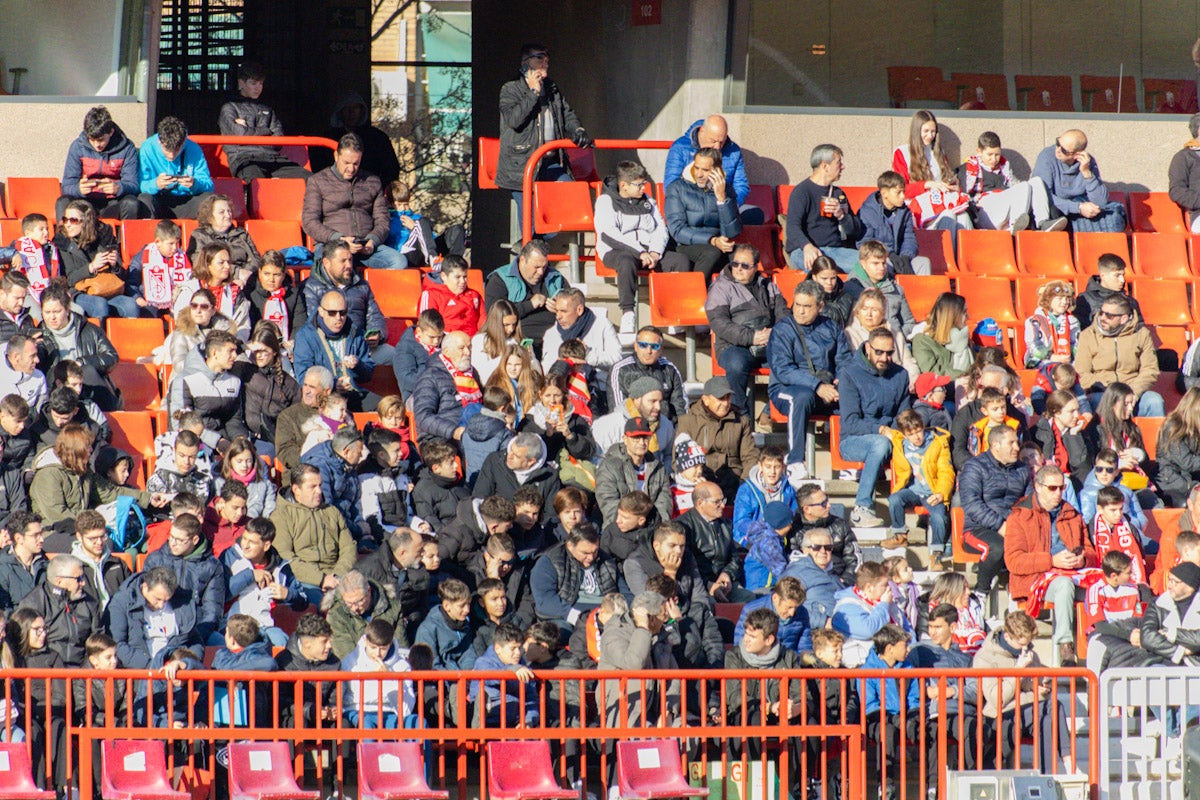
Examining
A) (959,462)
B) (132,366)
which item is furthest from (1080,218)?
(132,366)

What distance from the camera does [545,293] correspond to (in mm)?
11906

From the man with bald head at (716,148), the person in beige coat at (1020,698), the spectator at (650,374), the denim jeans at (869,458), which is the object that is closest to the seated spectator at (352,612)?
the spectator at (650,374)

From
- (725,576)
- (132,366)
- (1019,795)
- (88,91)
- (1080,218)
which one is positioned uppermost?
(88,91)

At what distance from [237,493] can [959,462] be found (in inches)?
158

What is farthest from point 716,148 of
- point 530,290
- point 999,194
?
point 999,194

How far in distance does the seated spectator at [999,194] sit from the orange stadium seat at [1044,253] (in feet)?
0.40

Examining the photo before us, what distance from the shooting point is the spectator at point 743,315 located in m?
11.3

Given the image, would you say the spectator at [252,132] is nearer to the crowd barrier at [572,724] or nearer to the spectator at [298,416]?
the spectator at [298,416]

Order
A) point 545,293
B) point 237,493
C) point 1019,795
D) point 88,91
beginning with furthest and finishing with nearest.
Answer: point 88,91 < point 545,293 < point 237,493 < point 1019,795

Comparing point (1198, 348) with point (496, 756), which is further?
point (1198, 348)

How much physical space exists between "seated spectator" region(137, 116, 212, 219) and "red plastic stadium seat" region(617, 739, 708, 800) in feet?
20.1

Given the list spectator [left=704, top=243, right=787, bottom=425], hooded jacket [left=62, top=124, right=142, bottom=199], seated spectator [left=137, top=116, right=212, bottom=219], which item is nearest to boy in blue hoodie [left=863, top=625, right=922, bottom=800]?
spectator [left=704, top=243, right=787, bottom=425]

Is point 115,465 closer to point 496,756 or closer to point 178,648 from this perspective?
point 178,648

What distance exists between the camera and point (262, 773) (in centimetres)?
752
